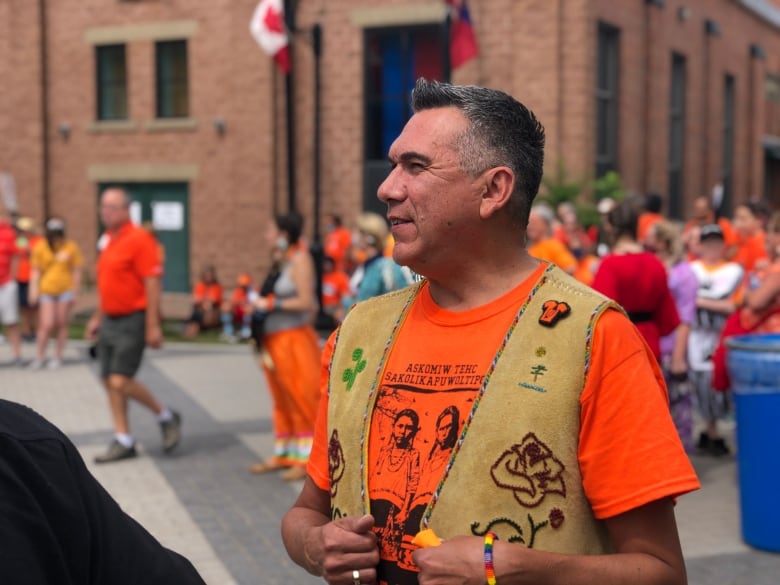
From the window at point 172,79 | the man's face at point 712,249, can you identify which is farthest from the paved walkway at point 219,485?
the window at point 172,79

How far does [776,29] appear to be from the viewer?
3219cm

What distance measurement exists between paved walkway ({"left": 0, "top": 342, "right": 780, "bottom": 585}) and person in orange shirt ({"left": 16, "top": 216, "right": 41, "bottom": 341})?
3.64m

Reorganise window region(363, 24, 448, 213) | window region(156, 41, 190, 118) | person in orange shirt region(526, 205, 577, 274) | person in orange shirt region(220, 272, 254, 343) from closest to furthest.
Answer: person in orange shirt region(526, 205, 577, 274) → person in orange shirt region(220, 272, 254, 343) → window region(363, 24, 448, 213) → window region(156, 41, 190, 118)

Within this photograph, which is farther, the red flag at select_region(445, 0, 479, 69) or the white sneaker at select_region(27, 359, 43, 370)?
the red flag at select_region(445, 0, 479, 69)

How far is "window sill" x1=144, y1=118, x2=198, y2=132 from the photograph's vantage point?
2209 cm

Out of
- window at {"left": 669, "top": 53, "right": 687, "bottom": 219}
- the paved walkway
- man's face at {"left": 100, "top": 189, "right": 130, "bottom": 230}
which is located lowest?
the paved walkway

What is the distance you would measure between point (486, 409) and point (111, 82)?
22.7 meters

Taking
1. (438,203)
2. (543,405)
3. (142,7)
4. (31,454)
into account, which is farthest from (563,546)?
(142,7)

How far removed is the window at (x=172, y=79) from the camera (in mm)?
22484

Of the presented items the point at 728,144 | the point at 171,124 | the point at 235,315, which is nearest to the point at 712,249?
the point at 235,315

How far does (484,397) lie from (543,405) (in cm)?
12

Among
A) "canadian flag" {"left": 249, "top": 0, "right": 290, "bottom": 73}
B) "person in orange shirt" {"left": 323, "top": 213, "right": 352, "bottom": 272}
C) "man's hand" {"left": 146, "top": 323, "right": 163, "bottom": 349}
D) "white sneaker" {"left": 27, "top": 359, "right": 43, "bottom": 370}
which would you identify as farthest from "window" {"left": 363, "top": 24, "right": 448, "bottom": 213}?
"man's hand" {"left": 146, "top": 323, "right": 163, "bottom": 349}

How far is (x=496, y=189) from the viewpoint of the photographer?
7.44 ft

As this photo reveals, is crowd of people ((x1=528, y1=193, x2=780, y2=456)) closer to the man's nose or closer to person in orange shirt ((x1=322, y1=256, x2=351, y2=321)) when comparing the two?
the man's nose
